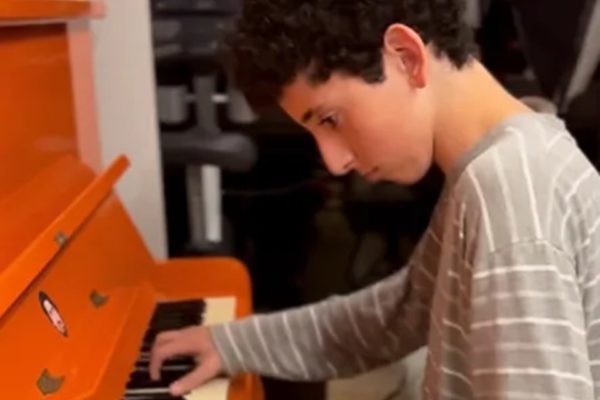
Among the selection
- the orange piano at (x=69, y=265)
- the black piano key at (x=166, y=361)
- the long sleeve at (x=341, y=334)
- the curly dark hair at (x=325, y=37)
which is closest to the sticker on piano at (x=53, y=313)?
the orange piano at (x=69, y=265)

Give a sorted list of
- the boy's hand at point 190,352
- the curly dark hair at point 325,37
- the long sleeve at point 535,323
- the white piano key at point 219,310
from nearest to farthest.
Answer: the long sleeve at point 535,323
the curly dark hair at point 325,37
the boy's hand at point 190,352
the white piano key at point 219,310

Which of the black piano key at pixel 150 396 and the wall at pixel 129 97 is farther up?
the wall at pixel 129 97

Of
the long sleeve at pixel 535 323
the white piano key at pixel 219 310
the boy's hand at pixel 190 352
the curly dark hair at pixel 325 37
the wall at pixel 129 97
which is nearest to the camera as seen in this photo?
the long sleeve at pixel 535 323

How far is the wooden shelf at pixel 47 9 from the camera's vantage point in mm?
1127

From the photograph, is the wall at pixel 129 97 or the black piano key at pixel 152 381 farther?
the wall at pixel 129 97

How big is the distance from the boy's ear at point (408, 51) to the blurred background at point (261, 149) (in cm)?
→ 101

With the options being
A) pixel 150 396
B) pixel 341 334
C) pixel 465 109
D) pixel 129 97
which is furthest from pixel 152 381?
pixel 129 97

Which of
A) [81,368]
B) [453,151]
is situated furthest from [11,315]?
[453,151]

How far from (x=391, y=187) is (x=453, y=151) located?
1191mm

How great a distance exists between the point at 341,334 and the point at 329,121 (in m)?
0.40

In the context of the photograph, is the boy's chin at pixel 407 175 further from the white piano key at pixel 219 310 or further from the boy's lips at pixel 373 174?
the white piano key at pixel 219 310

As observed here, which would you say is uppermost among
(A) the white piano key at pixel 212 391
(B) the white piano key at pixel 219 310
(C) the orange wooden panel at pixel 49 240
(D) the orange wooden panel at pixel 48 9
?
(D) the orange wooden panel at pixel 48 9

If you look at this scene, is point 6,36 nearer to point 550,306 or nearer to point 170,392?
point 170,392

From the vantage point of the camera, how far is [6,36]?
1218 mm
